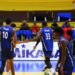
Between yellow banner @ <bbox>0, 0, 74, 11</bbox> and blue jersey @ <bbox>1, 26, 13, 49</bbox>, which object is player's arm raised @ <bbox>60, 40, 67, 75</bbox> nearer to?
blue jersey @ <bbox>1, 26, 13, 49</bbox>

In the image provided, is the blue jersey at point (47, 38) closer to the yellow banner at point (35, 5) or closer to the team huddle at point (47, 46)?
the team huddle at point (47, 46)

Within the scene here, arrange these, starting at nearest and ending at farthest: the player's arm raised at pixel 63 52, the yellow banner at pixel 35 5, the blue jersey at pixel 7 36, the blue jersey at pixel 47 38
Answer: the player's arm raised at pixel 63 52, the blue jersey at pixel 7 36, the blue jersey at pixel 47 38, the yellow banner at pixel 35 5

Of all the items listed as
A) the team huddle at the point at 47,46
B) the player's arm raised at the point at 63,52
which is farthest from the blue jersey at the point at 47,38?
the player's arm raised at the point at 63,52

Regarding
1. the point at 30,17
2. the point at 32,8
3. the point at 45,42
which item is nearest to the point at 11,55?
the point at 45,42

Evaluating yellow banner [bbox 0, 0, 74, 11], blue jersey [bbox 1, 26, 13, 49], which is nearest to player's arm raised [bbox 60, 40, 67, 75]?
blue jersey [bbox 1, 26, 13, 49]

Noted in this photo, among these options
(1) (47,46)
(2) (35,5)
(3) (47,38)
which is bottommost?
(1) (47,46)

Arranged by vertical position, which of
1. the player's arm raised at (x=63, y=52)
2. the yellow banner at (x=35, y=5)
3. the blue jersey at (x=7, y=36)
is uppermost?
the yellow banner at (x=35, y=5)

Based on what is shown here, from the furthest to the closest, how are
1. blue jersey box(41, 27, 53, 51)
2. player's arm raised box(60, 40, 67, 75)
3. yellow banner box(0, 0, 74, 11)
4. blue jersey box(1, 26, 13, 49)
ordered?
yellow banner box(0, 0, 74, 11) < blue jersey box(41, 27, 53, 51) < blue jersey box(1, 26, 13, 49) < player's arm raised box(60, 40, 67, 75)

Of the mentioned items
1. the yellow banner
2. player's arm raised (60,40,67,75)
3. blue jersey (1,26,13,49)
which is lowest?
player's arm raised (60,40,67,75)

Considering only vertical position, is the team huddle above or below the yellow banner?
below

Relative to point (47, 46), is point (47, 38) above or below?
above

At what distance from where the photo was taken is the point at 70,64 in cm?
718

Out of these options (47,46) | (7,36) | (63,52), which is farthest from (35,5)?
(63,52)

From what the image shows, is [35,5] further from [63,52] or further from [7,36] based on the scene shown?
[63,52]
